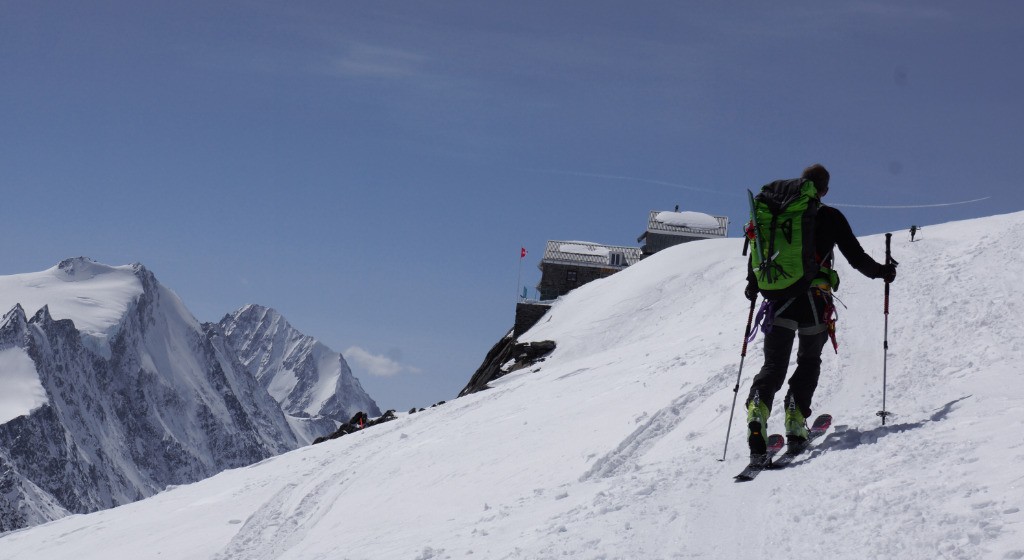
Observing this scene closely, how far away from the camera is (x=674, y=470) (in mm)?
9891

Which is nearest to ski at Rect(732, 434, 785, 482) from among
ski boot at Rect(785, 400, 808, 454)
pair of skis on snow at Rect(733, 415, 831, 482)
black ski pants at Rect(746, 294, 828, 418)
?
pair of skis on snow at Rect(733, 415, 831, 482)

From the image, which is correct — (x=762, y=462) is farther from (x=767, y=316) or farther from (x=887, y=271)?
(x=887, y=271)

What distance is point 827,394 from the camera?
11.9 m

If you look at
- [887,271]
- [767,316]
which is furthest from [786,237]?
[887,271]

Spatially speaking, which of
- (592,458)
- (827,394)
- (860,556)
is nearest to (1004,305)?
(827,394)

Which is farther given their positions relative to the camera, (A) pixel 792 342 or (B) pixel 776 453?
(B) pixel 776 453

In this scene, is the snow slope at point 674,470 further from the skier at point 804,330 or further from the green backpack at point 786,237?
the green backpack at point 786,237

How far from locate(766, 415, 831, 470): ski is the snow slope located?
0.22 metres

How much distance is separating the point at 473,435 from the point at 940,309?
7554 millimetres

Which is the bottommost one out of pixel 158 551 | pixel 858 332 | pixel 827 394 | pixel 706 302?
pixel 158 551

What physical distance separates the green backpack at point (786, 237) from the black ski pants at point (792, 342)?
0.20 meters

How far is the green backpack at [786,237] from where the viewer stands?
370 inches

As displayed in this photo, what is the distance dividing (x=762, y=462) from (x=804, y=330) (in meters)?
1.34

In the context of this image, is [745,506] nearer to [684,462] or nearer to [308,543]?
[684,462]
